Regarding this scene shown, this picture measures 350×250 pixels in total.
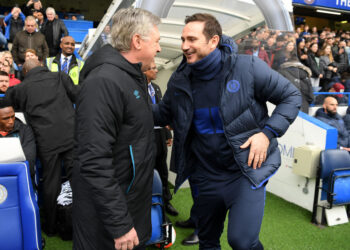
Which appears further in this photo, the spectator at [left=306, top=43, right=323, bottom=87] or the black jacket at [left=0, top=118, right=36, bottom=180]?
the spectator at [left=306, top=43, right=323, bottom=87]

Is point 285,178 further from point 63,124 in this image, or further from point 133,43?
point 133,43

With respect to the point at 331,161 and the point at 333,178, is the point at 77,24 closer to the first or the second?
the point at 331,161

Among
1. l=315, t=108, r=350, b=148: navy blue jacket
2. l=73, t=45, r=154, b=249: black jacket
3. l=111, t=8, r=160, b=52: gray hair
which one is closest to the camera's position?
l=73, t=45, r=154, b=249: black jacket

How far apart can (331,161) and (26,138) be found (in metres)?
3.25

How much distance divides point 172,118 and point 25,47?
16.9 ft

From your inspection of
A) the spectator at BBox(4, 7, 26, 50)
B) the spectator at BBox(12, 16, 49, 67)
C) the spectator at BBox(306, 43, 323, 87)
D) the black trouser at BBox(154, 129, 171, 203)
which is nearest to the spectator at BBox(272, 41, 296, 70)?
the black trouser at BBox(154, 129, 171, 203)

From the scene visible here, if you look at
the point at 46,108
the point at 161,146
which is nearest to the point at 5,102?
the point at 46,108

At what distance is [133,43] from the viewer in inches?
58.1

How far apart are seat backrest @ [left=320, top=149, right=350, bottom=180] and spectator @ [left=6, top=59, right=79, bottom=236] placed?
275cm

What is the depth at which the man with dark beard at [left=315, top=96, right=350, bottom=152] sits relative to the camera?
16.1 ft

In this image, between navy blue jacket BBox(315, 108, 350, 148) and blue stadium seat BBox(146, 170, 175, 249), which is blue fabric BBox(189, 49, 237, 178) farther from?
navy blue jacket BBox(315, 108, 350, 148)

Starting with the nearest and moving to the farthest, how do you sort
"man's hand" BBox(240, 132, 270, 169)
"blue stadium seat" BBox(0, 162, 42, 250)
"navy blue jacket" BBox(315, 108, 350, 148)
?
"man's hand" BBox(240, 132, 270, 169) < "blue stadium seat" BBox(0, 162, 42, 250) < "navy blue jacket" BBox(315, 108, 350, 148)

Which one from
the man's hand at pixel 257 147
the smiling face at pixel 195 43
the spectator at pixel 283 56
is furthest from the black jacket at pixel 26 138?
the spectator at pixel 283 56

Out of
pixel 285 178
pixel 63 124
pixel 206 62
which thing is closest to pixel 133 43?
pixel 206 62
